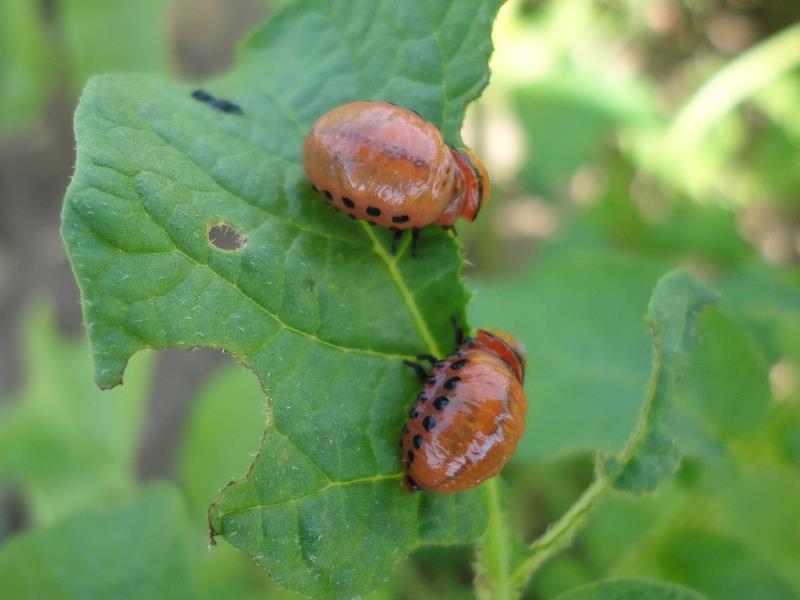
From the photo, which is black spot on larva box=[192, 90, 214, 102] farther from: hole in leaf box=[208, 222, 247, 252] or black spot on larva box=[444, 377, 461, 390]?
black spot on larva box=[444, 377, 461, 390]

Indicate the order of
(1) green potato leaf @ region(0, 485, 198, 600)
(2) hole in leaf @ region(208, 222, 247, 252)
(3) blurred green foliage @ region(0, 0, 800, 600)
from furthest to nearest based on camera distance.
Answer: (3) blurred green foliage @ region(0, 0, 800, 600), (1) green potato leaf @ region(0, 485, 198, 600), (2) hole in leaf @ region(208, 222, 247, 252)

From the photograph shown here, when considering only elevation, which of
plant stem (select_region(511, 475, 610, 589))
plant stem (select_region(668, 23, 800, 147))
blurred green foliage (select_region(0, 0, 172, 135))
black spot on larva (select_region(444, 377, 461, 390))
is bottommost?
blurred green foliage (select_region(0, 0, 172, 135))

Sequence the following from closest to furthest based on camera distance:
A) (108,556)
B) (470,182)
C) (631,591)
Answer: (631,591) → (470,182) → (108,556)

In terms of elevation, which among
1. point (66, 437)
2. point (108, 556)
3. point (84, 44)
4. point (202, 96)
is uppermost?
point (202, 96)

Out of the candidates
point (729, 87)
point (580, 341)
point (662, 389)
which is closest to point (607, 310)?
point (580, 341)

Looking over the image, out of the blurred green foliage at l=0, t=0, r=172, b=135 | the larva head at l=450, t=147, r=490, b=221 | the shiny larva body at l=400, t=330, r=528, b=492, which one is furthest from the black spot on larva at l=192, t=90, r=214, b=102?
the blurred green foliage at l=0, t=0, r=172, b=135

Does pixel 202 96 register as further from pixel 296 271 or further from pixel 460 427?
pixel 460 427

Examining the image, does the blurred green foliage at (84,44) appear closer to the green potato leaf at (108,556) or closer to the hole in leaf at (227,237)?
the green potato leaf at (108,556)
